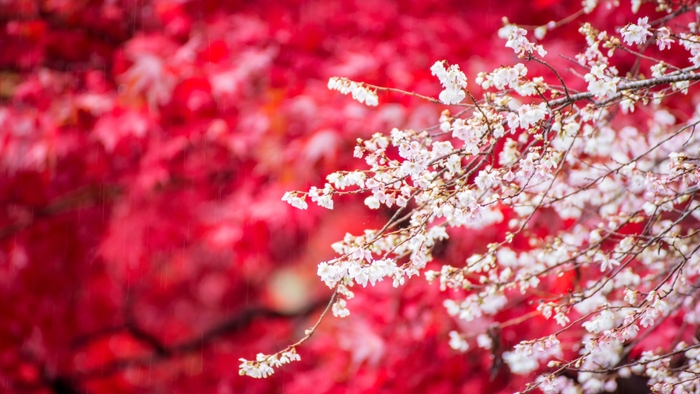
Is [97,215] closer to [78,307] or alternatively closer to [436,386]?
[78,307]

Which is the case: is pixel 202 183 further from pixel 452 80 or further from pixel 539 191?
pixel 452 80

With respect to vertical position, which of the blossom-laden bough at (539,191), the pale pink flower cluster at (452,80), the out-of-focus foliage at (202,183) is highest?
the out-of-focus foliage at (202,183)

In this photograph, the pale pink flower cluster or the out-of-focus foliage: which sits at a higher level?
the out-of-focus foliage

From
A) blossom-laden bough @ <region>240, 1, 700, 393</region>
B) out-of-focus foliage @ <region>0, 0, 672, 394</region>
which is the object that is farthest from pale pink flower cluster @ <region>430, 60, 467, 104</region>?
out-of-focus foliage @ <region>0, 0, 672, 394</region>

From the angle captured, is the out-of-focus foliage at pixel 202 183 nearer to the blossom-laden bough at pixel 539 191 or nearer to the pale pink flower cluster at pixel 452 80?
the blossom-laden bough at pixel 539 191

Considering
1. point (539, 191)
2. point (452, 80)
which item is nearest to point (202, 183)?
point (539, 191)

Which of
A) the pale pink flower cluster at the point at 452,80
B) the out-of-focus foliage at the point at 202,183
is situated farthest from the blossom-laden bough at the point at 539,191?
the out-of-focus foliage at the point at 202,183

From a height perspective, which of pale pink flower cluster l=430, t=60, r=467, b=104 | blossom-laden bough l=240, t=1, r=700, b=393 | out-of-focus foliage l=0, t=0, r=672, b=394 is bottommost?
blossom-laden bough l=240, t=1, r=700, b=393

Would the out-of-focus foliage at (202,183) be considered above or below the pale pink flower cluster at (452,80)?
above

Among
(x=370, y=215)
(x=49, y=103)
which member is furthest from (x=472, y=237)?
(x=49, y=103)

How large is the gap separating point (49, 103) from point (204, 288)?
1236mm

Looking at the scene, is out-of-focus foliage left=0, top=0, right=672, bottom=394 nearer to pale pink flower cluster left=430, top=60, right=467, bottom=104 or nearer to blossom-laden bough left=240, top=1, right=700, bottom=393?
blossom-laden bough left=240, top=1, right=700, bottom=393

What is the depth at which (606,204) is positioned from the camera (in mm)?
1853

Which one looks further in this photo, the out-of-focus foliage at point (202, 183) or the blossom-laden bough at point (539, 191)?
the out-of-focus foliage at point (202, 183)
